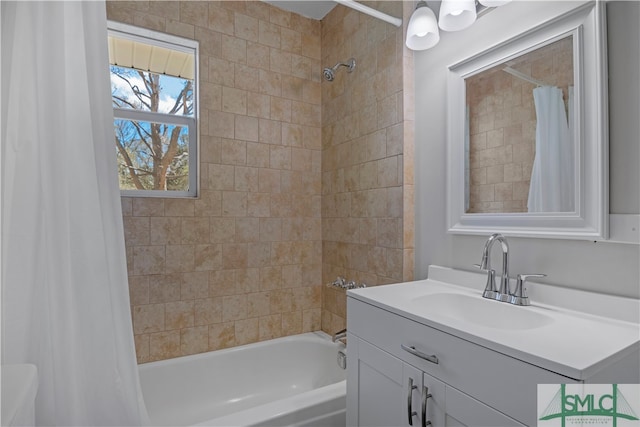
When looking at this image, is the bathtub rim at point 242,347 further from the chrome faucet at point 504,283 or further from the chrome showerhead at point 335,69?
the chrome showerhead at point 335,69

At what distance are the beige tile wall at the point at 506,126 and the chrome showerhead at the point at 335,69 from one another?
835 mm

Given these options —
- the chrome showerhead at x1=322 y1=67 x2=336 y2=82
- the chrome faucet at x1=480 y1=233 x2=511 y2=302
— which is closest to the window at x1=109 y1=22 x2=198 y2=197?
the chrome showerhead at x1=322 y1=67 x2=336 y2=82

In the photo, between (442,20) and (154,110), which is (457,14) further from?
(154,110)

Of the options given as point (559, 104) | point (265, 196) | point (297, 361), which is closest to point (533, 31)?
point (559, 104)

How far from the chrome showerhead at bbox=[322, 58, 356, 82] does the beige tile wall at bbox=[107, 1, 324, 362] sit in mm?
212

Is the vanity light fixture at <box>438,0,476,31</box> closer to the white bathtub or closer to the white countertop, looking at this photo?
the white countertop

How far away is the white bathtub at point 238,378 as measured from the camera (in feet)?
6.20

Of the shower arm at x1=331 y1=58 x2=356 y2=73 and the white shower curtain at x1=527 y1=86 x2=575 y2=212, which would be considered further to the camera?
the shower arm at x1=331 y1=58 x2=356 y2=73

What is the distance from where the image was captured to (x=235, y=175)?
215cm

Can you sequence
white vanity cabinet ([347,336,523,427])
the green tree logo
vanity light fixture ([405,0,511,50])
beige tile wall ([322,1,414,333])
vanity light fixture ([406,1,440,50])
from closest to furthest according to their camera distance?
1. the green tree logo
2. white vanity cabinet ([347,336,523,427])
3. vanity light fixture ([405,0,511,50])
4. vanity light fixture ([406,1,440,50])
5. beige tile wall ([322,1,414,333])

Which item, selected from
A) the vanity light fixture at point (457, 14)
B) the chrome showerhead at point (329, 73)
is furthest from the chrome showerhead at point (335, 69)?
the vanity light fixture at point (457, 14)

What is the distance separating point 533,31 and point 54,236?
1.69 metres

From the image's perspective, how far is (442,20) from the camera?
138 centimetres

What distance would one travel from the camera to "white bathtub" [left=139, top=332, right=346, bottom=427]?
189 centimetres
